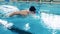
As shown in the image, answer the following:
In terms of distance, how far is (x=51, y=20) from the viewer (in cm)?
178

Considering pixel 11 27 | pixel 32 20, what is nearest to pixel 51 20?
pixel 32 20

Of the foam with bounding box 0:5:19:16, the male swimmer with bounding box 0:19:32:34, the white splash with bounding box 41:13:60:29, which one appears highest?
the foam with bounding box 0:5:19:16

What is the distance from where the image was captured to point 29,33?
1.80m

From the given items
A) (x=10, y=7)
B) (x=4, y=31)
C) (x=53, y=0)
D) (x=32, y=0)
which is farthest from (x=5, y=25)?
(x=53, y=0)

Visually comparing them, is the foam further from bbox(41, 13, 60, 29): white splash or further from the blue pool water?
bbox(41, 13, 60, 29): white splash

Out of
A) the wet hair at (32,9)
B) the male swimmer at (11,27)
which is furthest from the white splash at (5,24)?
the wet hair at (32,9)

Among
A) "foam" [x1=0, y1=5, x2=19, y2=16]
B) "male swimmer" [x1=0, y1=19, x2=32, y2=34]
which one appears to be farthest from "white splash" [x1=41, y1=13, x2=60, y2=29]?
"foam" [x1=0, y1=5, x2=19, y2=16]

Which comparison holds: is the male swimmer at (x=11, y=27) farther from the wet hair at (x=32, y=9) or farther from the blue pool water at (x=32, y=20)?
the wet hair at (x=32, y=9)

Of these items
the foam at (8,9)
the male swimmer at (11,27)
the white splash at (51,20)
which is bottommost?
the male swimmer at (11,27)

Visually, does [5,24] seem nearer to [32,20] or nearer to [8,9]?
[8,9]

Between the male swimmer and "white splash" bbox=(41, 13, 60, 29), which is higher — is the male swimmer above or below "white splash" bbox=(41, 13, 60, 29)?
below

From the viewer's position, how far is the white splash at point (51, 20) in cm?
176

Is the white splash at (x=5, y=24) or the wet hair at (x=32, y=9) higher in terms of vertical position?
the wet hair at (x=32, y=9)

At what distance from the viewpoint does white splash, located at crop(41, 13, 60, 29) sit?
1761 mm
